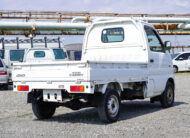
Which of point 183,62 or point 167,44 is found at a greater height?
point 167,44

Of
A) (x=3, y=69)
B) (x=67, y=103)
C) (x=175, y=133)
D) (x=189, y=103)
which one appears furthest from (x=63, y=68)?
(x=3, y=69)

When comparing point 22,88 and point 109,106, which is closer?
point 109,106

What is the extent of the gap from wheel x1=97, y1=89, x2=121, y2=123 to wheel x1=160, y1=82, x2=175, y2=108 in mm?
2332

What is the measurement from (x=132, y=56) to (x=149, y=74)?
0.61 m

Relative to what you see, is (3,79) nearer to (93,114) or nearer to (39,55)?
(39,55)

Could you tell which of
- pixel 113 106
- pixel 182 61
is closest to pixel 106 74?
pixel 113 106

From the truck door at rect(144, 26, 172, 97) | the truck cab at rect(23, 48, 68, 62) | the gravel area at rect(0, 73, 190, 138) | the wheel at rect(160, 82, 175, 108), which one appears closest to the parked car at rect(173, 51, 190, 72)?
the truck cab at rect(23, 48, 68, 62)

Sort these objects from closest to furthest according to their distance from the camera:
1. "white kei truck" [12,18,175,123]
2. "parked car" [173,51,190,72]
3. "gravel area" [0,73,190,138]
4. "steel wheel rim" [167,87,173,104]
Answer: "gravel area" [0,73,190,138] < "white kei truck" [12,18,175,123] < "steel wheel rim" [167,87,173,104] < "parked car" [173,51,190,72]

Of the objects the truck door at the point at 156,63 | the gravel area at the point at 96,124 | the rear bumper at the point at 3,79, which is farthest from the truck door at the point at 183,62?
the gravel area at the point at 96,124

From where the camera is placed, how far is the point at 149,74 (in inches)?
335

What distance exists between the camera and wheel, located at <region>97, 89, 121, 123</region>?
6.86 metres

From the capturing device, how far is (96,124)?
698 cm

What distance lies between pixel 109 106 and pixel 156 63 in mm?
2401

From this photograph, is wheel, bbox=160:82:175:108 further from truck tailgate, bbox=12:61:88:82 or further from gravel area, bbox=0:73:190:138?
truck tailgate, bbox=12:61:88:82
